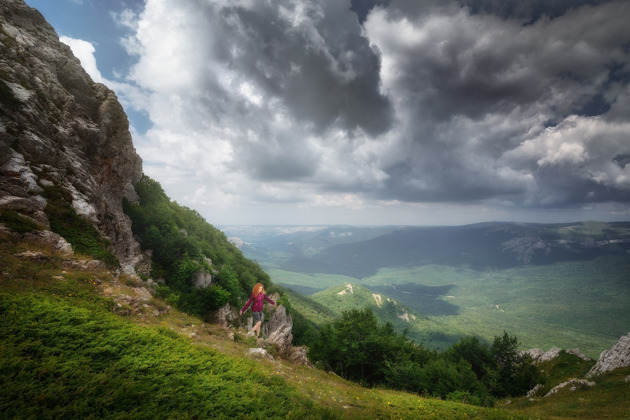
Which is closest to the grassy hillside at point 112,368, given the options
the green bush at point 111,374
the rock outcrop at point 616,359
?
the green bush at point 111,374

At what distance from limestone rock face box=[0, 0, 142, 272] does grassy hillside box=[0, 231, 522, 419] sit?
6.78 meters

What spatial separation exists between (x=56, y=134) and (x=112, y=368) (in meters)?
23.2

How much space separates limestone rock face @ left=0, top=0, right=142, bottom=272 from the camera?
1535cm

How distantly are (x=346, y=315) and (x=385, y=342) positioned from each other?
7.79m

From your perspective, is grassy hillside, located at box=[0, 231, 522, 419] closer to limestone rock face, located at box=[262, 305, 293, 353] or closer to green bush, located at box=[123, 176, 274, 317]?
limestone rock face, located at box=[262, 305, 293, 353]

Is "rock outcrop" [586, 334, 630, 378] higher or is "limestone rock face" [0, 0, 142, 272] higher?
"limestone rock face" [0, 0, 142, 272]

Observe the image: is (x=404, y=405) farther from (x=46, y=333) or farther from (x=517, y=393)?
(x=517, y=393)

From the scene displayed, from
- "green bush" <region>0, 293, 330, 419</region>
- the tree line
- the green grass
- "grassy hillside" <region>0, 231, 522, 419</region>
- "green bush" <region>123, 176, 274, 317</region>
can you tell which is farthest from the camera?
the tree line

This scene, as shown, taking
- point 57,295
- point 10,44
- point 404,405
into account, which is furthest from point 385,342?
point 10,44

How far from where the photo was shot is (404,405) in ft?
39.7

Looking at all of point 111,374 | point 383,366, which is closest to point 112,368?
point 111,374

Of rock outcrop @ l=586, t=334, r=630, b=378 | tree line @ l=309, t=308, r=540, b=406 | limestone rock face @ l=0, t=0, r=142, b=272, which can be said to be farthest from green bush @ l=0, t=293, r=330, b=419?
rock outcrop @ l=586, t=334, r=630, b=378

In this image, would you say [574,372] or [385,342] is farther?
[574,372]

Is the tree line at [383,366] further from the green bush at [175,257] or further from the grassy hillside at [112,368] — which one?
the grassy hillside at [112,368]
